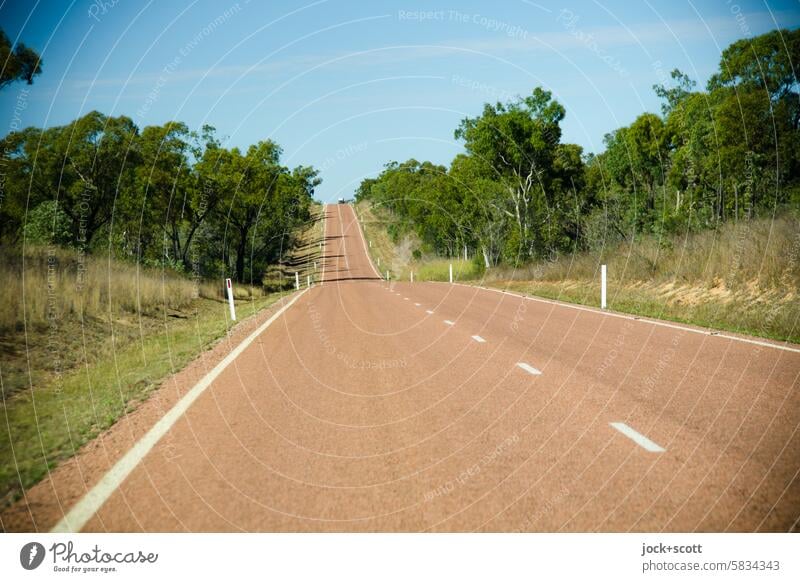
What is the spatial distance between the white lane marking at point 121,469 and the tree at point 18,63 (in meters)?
18.3

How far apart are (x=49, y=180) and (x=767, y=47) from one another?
126 feet

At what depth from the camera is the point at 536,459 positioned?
594 cm

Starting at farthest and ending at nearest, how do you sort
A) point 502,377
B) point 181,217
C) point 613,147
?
point 613,147
point 181,217
point 502,377

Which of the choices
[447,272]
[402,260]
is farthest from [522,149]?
[402,260]

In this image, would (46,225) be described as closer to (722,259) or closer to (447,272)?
(722,259)

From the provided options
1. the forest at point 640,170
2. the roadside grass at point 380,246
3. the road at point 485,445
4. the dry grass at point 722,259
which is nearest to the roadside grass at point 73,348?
the road at point 485,445

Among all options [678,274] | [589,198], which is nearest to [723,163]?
[678,274]

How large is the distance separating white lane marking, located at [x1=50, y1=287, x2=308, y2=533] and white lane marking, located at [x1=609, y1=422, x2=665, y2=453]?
4.19 meters

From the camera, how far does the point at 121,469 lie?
19.8 ft

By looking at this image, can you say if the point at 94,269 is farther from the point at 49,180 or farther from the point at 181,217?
the point at 181,217

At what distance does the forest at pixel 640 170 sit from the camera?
40.6m

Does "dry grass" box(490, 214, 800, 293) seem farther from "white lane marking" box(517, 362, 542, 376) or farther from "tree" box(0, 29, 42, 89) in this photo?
"tree" box(0, 29, 42, 89)

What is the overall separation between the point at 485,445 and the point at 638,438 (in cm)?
132

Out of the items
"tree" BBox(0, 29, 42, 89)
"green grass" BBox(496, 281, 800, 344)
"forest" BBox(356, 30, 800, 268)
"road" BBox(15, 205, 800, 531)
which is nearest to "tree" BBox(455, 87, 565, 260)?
"forest" BBox(356, 30, 800, 268)
